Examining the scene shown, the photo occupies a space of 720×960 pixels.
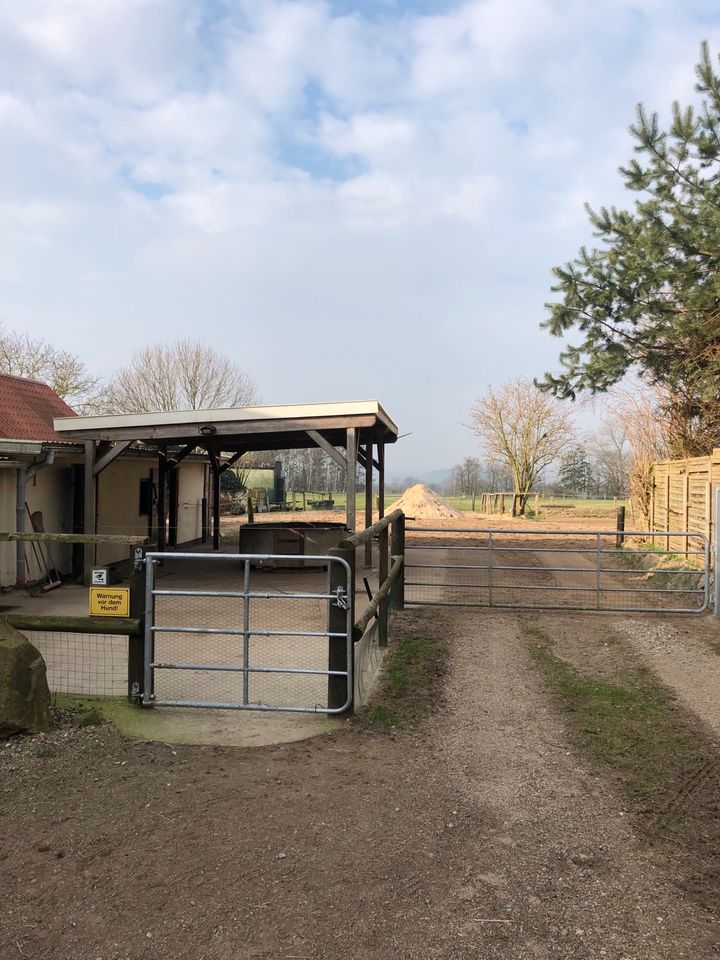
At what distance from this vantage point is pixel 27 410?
14.9 m

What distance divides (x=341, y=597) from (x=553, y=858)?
80.1 inches

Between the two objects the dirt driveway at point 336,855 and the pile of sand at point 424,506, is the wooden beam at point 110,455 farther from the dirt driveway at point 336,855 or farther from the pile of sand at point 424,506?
the pile of sand at point 424,506

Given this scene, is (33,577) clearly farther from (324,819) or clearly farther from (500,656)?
(324,819)

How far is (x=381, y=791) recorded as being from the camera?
11.8ft

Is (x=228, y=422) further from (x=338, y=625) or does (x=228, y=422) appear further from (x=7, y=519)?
(x=338, y=625)

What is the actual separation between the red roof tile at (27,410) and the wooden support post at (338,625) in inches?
415

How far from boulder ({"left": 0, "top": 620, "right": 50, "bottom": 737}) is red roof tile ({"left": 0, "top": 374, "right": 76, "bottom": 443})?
992 cm

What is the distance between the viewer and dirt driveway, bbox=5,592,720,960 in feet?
7.90

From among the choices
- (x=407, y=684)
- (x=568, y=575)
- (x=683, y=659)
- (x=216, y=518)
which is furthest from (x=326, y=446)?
(x=216, y=518)

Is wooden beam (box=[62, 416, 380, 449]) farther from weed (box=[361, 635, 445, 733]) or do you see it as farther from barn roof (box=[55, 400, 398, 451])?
weed (box=[361, 635, 445, 733])

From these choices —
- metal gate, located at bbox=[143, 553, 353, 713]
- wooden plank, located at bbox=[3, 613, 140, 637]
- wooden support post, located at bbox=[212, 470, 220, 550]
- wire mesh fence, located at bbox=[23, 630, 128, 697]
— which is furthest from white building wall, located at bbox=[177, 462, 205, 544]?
wooden plank, located at bbox=[3, 613, 140, 637]

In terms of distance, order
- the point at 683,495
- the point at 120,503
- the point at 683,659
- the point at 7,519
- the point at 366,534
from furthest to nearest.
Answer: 1. the point at 120,503
2. the point at 683,495
3. the point at 7,519
4. the point at 683,659
5. the point at 366,534

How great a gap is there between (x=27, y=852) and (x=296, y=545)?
1104 cm

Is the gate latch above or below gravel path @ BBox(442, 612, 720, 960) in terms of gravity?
above
